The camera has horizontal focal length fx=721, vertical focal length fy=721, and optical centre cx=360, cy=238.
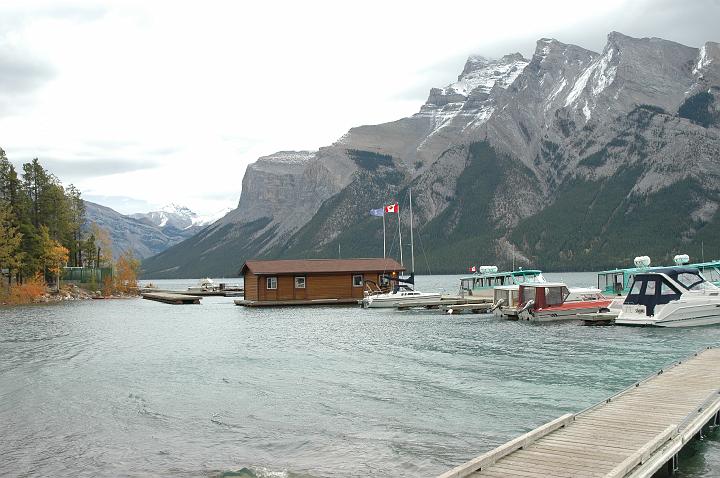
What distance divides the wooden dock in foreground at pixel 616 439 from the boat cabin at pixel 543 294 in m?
33.3

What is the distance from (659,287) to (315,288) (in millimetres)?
43669

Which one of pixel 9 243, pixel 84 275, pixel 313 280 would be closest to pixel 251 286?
pixel 313 280

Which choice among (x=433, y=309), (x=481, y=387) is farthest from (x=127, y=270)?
(x=481, y=387)

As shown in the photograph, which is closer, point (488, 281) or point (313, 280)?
point (488, 281)

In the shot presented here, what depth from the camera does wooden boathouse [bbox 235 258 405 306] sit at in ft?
273

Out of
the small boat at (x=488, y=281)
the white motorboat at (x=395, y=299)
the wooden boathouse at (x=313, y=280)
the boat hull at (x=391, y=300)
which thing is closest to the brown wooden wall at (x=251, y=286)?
the wooden boathouse at (x=313, y=280)

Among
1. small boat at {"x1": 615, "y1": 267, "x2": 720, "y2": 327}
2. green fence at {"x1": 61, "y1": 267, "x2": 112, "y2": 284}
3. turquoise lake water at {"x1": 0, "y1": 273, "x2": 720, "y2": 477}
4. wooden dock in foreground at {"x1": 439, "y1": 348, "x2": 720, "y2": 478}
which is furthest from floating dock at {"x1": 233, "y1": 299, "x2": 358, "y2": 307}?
wooden dock in foreground at {"x1": 439, "y1": 348, "x2": 720, "y2": 478}

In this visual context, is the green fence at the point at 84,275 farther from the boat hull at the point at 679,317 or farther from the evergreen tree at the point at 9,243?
the boat hull at the point at 679,317

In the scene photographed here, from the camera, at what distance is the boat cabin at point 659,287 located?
47.9 meters

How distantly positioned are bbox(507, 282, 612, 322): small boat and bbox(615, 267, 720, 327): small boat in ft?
21.4

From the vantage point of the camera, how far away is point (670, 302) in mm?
47344

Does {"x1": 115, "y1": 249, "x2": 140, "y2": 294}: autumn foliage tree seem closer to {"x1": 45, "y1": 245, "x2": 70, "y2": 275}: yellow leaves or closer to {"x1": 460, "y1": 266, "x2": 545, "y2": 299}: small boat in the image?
{"x1": 45, "y1": 245, "x2": 70, "y2": 275}: yellow leaves

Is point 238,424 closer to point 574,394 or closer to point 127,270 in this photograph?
point 574,394

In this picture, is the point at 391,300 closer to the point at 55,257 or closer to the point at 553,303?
the point at 553,303
